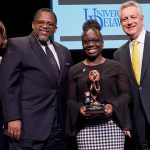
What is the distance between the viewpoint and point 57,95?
262cm

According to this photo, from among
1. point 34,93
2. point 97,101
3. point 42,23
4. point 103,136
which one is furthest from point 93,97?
point 42,23

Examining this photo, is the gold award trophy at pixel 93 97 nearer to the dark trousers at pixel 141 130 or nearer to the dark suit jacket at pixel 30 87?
the dark suit jacket at pixel 30 87

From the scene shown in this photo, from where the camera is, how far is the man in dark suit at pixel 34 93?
252 centimetres

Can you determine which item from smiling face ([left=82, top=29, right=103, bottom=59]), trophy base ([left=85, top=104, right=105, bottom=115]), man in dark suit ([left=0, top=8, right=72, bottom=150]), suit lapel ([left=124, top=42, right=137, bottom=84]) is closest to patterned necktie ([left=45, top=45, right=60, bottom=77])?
man in dark suit ([left=0, top=8, right=72, bottom=150])

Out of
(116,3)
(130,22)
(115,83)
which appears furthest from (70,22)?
(115,83)

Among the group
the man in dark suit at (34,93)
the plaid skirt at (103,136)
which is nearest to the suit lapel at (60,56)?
the man in dark suit at (34,93)

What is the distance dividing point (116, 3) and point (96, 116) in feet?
6.13

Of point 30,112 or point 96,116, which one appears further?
point 30,112

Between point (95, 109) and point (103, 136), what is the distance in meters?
0.20

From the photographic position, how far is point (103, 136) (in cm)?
246

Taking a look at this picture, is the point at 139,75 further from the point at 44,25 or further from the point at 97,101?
the point at 44,25

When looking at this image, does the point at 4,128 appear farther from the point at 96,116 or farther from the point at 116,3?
the point at 116,3

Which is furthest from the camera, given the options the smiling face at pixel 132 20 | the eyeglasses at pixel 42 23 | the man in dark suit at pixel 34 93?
the smiling face at pixel 132 20

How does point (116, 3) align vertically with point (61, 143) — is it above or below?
above
